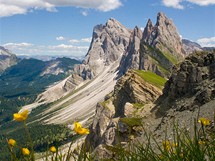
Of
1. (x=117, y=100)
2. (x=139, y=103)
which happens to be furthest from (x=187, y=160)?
(x=117, y=100)

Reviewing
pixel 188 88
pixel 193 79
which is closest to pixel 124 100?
pixel 188 88

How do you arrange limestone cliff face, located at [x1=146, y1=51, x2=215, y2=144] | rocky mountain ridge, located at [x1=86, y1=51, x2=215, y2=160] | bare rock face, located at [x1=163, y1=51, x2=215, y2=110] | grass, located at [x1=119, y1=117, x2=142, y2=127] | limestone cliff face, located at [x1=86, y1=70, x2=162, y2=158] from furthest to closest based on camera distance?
limestone cliff face, located at [x1=86, y1=70, x2=162, y2=158], bare rock face, located at [x1=163, y1=51, x2=215, y2=110], limestone cliff face, located at [x1=146, y1=51, x2=215, y2=144], rocky mountain ridge, located at [x1=86, y1=51, x2=215, y2=160], grass, located at [x1=119, y1=117, x2=142, y2=127]

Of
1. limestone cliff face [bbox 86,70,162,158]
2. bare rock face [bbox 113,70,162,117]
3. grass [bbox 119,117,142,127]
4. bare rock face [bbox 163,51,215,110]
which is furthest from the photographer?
bare rock face [bbox 113,70,162,117]

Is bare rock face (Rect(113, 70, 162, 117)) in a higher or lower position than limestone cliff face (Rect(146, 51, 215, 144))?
lower

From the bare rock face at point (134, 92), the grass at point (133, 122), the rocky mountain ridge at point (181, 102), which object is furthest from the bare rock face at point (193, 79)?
the bare rock face at point (134, 92)

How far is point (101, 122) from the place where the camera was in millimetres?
91938

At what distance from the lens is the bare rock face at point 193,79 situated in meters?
45.7

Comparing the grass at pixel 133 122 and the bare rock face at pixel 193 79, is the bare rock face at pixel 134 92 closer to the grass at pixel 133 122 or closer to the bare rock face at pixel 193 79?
the bare rock face at pixel 193 79

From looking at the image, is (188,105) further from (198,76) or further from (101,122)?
(101,122)

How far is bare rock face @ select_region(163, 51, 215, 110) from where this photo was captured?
45656 mm

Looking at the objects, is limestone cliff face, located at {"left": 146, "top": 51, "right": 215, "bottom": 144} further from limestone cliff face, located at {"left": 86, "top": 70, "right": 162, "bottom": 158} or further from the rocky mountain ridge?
limestone cliff face, located at {"left": 86, "top": 70, "right": 162, "bottom": 158}

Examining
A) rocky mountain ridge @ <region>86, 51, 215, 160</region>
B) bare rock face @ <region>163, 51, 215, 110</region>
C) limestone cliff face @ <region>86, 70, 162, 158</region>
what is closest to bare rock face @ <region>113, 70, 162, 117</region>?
limestone cliff face @ <region>86, 70, 162, 158</region>

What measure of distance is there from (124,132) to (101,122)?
40494mm

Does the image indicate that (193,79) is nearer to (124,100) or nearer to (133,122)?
(133,122)
